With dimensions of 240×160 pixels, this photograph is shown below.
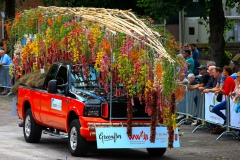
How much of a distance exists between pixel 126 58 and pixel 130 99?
2.53ft

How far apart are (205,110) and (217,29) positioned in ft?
24.4

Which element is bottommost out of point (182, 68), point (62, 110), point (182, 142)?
point (182, 142)

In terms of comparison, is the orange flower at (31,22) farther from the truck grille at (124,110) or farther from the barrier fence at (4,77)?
the barrier fence at (4,77)

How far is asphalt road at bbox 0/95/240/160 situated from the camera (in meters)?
14.7

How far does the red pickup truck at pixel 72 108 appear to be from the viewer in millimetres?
14094

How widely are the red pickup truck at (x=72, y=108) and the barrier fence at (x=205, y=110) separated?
126 inches

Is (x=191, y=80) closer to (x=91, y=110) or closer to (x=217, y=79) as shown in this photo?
(x=217, y=79)

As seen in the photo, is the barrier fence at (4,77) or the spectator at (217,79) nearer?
the spectator at (217,79)

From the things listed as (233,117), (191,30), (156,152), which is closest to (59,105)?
(156,152)

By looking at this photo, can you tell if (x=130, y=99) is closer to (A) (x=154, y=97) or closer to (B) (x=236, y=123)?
(A) (x=154, y=97)

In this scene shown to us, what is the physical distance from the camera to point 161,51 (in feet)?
44.2

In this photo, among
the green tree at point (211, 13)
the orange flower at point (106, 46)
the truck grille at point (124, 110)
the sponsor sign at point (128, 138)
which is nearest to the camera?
the sponsor sign at point (128, 138)

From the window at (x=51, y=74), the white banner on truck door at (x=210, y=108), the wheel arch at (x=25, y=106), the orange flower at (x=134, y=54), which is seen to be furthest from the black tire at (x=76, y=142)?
the white banner on truck door at (x=210, y=108)

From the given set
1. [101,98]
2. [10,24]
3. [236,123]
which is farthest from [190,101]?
[101,98]
